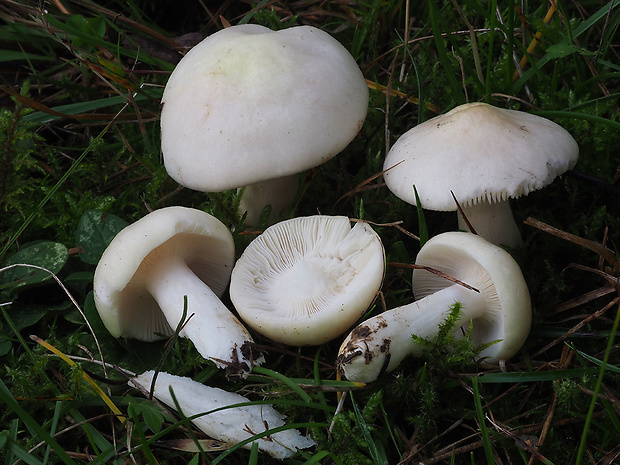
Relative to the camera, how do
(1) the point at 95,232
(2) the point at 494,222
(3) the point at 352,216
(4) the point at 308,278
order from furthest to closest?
(3) the point at 352,216
(1) the point at 95,232
(2) the point at 494,222
(4) the point at 308,278

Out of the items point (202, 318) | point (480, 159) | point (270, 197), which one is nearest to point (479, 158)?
point (480, 159)

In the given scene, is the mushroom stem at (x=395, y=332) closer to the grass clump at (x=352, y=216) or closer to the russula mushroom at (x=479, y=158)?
the grass clump at (x=352, y=216)

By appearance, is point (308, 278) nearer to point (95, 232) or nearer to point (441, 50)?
point (95, 232)

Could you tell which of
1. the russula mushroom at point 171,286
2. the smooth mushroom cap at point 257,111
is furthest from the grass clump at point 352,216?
the smooth mushroom cap at point 257,111

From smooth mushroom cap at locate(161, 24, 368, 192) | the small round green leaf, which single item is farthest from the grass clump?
smooth mushroom cap at locate(161, 24, 368, 192)

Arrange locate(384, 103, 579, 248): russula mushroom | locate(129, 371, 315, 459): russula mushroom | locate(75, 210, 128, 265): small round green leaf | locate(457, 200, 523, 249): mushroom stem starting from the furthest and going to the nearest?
1. locate(75, 210, 128, 265): small round green leaf
2. locate(457, 200, 523, 249): mushroom stem
3. locate(384, 103, 579, 248): russula mushroom
4. locate(129, 371, 315, 459): russula mushroom

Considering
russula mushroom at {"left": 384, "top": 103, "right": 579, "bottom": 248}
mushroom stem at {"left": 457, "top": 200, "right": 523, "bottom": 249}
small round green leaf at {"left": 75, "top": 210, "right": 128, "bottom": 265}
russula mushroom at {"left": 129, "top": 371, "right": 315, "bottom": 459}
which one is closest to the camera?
russula mushroom at {"left": 129, "top": 371, "right": 315, "bottom": 459}

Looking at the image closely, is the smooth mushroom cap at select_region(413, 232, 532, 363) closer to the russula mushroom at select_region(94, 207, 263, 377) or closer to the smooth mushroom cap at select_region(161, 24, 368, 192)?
the smooth mushroom cap at select_region(161, 24, 368, 192)
